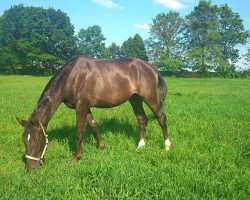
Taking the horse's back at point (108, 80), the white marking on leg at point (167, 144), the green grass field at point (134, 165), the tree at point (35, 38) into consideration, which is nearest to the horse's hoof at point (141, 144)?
the green grass field at point (134, 165)

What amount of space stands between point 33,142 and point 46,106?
2.61 ft

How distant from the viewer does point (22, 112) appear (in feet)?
37.2

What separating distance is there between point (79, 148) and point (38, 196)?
84.2 inches

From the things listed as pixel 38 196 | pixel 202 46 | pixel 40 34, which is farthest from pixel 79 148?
pixel 202 46

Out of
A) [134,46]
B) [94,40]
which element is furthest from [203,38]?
[94,40]

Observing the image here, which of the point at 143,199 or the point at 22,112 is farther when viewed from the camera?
the point at 22,112

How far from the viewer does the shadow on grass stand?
7.65 meters

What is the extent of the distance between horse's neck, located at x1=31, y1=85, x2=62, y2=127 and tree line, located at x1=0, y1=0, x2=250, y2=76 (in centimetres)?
5378

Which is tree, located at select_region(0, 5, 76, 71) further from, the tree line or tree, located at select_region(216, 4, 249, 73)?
tree, located at select_region(216, 4, 249, 73)

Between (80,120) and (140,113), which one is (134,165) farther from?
(140,113)

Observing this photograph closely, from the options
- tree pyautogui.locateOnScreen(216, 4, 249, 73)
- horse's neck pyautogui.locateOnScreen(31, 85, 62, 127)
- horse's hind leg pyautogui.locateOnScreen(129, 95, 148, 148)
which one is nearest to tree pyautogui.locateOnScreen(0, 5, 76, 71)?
tree pyautogui.locateOnScreen(216, 4, 249, 73)

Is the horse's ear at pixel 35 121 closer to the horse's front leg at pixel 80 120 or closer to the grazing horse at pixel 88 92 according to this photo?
the grazing horse at pixel 88 92

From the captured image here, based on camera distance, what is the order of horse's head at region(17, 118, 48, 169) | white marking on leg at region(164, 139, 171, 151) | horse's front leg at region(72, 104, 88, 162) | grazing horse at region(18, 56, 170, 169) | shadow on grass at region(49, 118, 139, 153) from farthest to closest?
shadow on grass at region(49, 118, 139, 153) < white marking on leg at region(164, 139, 171, 151) < horse's front leg at region(72, 104, 88, 162) < grazing horse at region(18, 56, 170, 169) < horse's head at region(17, 118, 48, 169)

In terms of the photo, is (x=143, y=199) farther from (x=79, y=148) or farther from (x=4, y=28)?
(x=4, y=28)
